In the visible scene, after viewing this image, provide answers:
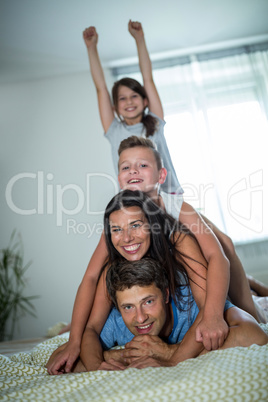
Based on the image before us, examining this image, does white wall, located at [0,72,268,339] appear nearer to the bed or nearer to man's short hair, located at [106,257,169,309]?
man's short hair, located at [106,257,169,309]

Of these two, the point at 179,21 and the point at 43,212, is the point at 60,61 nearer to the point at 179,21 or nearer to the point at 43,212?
the point at 179,21

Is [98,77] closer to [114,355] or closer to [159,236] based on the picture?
[159,236]

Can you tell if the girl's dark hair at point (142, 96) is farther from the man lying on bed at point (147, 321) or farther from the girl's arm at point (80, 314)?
the man lying on bed at point (147, 321)

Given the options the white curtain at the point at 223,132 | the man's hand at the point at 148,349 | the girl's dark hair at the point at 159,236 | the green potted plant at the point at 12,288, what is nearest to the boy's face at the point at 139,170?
the girl's dark hair at the point at 159,236

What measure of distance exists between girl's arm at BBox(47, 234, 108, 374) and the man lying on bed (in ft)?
0.14

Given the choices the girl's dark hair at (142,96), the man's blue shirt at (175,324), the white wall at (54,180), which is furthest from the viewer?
the white wall at (54,180)

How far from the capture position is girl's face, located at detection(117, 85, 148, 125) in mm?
2068

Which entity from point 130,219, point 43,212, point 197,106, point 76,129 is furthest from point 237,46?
point 130,219

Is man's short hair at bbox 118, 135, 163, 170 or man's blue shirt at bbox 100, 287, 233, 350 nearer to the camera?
man's blue shirt at bbox 100, 287, 233, 350

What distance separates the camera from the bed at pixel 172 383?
70 centimetres

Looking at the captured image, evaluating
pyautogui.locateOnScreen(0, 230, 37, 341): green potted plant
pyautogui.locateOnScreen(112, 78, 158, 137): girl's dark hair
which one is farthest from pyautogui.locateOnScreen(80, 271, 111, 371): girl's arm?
pyautogui.locateOnScreen(0, 230, 37, 341): green potted plant

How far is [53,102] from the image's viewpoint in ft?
13.5

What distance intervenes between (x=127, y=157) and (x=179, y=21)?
2.53 m

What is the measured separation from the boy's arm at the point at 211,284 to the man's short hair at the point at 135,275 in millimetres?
148
